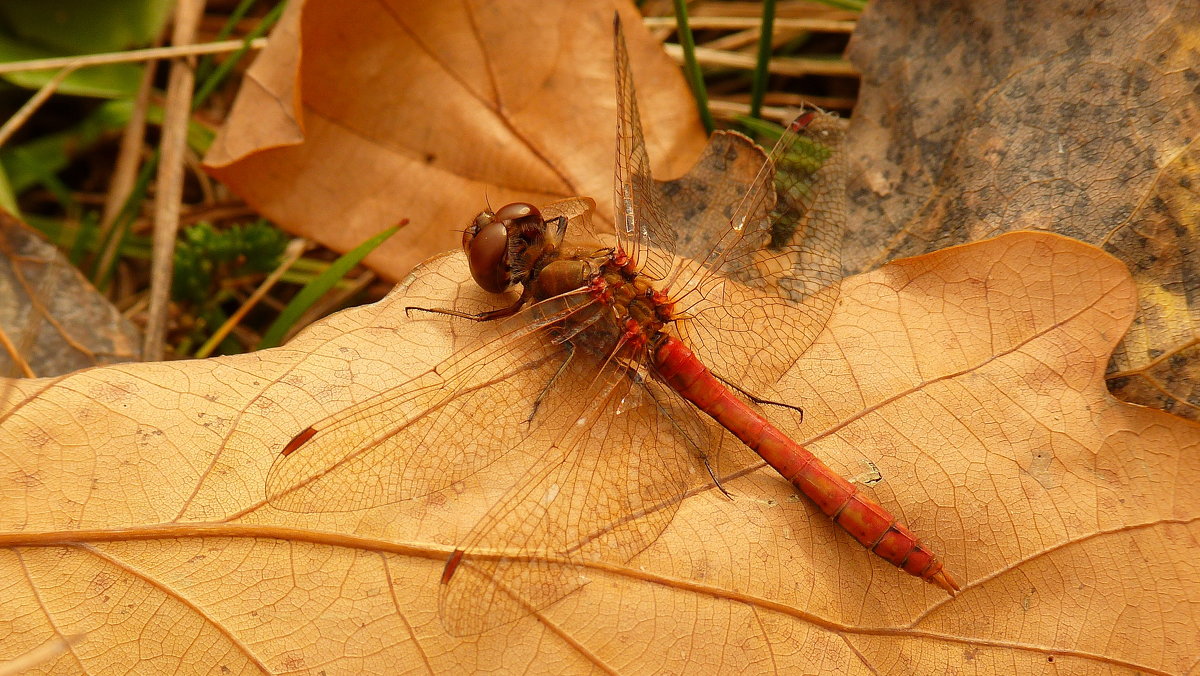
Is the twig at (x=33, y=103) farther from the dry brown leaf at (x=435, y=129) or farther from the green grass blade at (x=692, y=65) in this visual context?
the green grass blade at (x=692, y=65)

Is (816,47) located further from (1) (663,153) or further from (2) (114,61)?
(2) (114,61)

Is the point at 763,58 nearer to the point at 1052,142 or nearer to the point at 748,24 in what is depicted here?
the point at 748,24

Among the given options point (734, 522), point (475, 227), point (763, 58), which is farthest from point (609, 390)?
point (763, 58)

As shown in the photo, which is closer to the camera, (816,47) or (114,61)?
(114,61)

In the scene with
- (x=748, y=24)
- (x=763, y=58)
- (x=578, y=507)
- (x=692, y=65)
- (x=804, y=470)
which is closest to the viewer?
(x=578, y=507)

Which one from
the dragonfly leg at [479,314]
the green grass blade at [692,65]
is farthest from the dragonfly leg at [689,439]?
the green grass blade at [692,65]

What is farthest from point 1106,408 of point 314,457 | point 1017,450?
point 314,457

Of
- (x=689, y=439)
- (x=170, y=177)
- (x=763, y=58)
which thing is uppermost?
(x=763, y=58)

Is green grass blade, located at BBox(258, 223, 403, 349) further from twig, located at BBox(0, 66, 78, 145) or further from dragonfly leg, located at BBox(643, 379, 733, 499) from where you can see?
twig, located at BBox(0, 66, 78, 145)
